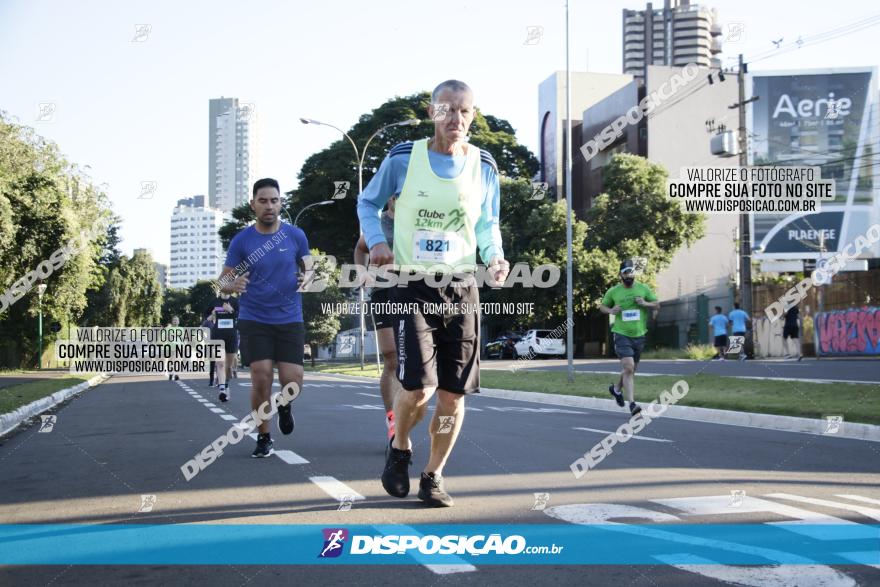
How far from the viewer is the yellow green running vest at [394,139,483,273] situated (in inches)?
196

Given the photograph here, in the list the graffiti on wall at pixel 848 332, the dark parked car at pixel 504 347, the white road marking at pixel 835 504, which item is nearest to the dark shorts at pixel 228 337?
the white road marking at pixel 835 504

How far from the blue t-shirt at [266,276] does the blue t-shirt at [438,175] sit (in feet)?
8.13

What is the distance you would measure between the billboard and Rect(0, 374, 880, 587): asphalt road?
Answer: 86.6ft

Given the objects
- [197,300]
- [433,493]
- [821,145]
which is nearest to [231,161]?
[197,300]

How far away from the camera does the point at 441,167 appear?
16.5ft

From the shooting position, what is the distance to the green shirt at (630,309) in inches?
490

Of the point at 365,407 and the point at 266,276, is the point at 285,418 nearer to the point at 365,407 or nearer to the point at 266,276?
the point at 266,276

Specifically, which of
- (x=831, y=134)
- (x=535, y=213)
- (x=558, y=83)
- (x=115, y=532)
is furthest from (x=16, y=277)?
(x=558, y=83)

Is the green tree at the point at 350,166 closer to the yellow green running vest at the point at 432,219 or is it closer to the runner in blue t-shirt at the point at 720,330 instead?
the runner in blue t-shirt at the point at 720,330

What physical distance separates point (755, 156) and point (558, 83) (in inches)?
1133

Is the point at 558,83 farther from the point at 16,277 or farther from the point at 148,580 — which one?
the point at 148,580

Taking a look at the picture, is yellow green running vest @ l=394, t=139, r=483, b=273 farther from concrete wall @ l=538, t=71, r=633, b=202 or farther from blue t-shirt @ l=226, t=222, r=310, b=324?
concrete wall @ l=538, t=71, r=633, b=202

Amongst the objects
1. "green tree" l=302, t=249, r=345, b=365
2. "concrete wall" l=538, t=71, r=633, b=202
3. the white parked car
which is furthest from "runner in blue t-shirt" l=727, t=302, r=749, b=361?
"concrete wall" l=538, t=71, r=633, b=202

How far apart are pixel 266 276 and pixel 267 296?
0.16 m
